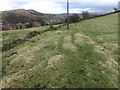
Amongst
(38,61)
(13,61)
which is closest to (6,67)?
(13,61)

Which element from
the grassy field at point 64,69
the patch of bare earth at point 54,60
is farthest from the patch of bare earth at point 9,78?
the patch of bare earth at point 54,60

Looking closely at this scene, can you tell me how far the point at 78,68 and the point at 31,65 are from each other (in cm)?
583

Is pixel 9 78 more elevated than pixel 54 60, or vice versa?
pixel 54 60

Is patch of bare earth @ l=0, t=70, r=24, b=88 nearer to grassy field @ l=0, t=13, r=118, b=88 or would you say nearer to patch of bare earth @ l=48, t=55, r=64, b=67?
grassy field @ l=0, t=13, r=118, b=88

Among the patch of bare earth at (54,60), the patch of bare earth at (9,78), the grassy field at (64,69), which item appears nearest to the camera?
the grassy field at (64,69)

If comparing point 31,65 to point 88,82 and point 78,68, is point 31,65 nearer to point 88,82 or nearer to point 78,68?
point 78,68

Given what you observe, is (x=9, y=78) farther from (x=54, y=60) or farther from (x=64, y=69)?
(x=64, y=69)

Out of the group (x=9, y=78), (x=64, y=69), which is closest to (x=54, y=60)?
(x=64, y=69)

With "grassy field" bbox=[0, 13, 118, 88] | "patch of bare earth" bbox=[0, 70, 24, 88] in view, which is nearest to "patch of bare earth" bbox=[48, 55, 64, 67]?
"grassy field" bbox=[0, 13, 118, 88]

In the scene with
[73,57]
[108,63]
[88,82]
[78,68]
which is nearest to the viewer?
[88,82]

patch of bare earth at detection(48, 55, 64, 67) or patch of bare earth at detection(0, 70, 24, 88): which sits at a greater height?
patch of bare earth at detection(48, 55, 64, 67)

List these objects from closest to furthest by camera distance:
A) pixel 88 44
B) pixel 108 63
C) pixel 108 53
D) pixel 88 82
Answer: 1. pixel 88 82
2. pixel 108 63
3. pixel 108 53
4. pixel 88 44

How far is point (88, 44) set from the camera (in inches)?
946

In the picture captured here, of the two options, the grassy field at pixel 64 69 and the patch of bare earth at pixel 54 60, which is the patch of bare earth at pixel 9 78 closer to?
the grassy field at pixel 64 69
